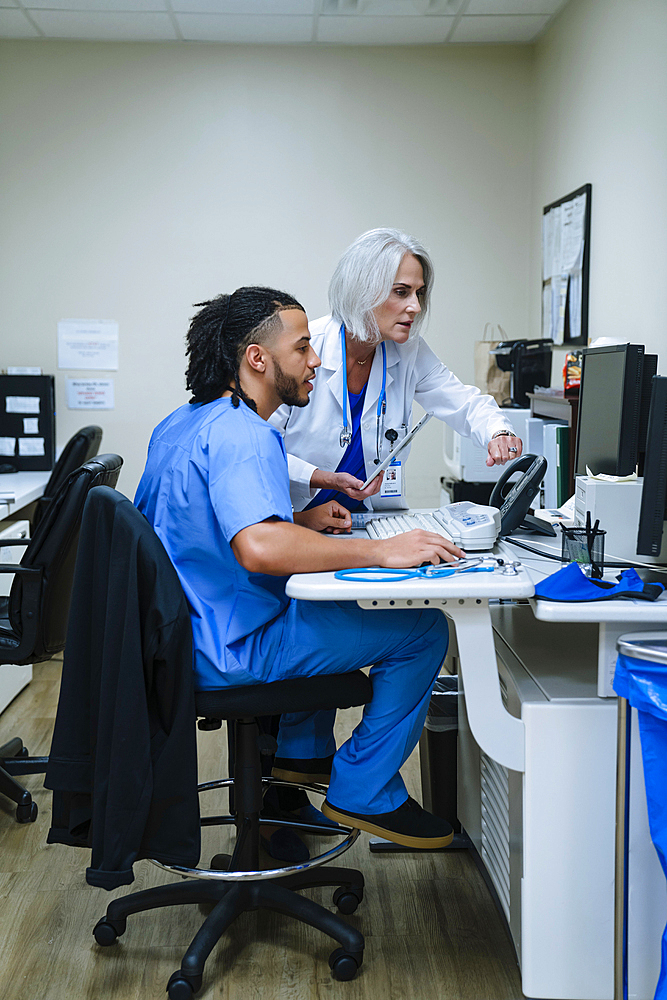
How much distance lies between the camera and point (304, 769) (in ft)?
6.46

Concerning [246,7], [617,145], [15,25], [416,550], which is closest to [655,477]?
[416,550]

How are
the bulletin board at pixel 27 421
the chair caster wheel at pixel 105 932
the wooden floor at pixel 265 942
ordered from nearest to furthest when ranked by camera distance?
the wooden floor at pixel 265 942, the chair caster wheel at pixel 105 932, the bulletin board at pixel 27 421

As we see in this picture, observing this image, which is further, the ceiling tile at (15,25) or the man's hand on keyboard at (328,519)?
the ceiling tile at (15,25)

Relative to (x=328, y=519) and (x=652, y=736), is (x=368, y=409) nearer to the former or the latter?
(x=328, y=519)

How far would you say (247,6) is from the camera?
11.1 ft

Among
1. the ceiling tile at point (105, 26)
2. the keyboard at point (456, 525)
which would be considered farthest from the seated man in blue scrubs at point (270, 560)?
the ceiling tile at point (105, 26)

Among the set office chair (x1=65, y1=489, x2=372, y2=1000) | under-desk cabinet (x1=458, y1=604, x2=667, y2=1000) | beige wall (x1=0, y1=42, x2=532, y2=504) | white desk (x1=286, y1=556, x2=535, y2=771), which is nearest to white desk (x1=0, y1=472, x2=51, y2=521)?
beige wall (x1=0, y1=42, x2=532, y2=504)

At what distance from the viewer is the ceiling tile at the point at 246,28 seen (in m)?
3.52

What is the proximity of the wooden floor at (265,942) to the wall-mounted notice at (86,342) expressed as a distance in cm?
244

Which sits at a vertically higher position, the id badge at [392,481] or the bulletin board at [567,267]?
the bulletin board at [567,267]

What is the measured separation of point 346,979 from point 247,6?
11.2 feet

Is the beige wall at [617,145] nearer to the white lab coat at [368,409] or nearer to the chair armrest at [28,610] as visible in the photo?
the white lab coat at [368,409]

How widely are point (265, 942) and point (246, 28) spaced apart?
137 inches

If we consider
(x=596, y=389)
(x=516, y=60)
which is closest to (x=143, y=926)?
(x=596, y=389)
